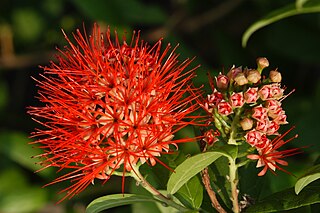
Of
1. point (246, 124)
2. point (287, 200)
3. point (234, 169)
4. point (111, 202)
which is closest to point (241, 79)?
point (246, 124)

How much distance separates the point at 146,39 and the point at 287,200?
2.68 m

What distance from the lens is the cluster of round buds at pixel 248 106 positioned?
180cm

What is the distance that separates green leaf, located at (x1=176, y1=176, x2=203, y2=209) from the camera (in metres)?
1.95

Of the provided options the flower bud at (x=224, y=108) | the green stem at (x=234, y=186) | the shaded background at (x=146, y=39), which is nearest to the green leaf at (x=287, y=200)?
the green stem at (x=234, y=186)

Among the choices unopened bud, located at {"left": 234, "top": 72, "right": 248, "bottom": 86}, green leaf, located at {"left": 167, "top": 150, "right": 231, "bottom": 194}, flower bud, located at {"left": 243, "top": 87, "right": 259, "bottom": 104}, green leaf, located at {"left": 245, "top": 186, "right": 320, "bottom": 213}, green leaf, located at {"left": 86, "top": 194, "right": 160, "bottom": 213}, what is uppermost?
unopened bud, located at {"left": 234, "top": 72, "right": 248, "bottom": 86}

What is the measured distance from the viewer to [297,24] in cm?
381

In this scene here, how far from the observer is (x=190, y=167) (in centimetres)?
178

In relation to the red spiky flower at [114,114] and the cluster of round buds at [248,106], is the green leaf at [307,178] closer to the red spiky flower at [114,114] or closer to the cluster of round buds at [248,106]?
the cluster of round buds at [248,106]

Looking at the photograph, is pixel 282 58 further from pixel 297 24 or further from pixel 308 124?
pixel 308 124

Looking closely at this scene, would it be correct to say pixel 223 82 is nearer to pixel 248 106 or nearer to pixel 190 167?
pixel 248 106

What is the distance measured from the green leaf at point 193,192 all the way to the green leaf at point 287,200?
16 centimetres

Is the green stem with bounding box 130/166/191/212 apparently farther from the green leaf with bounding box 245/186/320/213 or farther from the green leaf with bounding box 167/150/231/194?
the green leaf with bounding box 245/186/320/213

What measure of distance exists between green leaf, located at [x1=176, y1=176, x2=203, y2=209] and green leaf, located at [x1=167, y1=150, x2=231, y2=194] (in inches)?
4.6

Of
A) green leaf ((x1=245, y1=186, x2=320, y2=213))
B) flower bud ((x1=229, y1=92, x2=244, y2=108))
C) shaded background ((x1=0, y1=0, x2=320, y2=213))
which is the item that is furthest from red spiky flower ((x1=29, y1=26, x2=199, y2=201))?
shaded background ((x1=0, y1=0, x2=320, y2=213))
